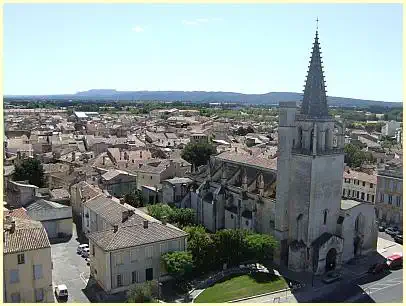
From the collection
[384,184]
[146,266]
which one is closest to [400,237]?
[384,184]

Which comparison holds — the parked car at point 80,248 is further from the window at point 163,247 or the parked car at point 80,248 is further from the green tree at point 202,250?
the green tree at point 202,250

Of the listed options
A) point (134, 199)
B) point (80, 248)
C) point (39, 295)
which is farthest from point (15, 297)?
point (134, 199)

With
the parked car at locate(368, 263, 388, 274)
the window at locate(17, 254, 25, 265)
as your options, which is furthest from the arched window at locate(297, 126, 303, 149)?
the window at locate(17, 254, 25, 265)

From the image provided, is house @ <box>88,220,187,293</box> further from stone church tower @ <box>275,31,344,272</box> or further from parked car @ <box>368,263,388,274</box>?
parked car @ <box>368,263,388,274</box>

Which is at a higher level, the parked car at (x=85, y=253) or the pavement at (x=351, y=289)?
the parked car at (x=85, y=253)

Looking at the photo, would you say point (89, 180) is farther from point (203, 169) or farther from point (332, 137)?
point (332, 137)

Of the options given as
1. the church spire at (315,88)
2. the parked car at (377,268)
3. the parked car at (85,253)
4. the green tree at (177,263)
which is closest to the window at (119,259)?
the green tree at (177,263)
